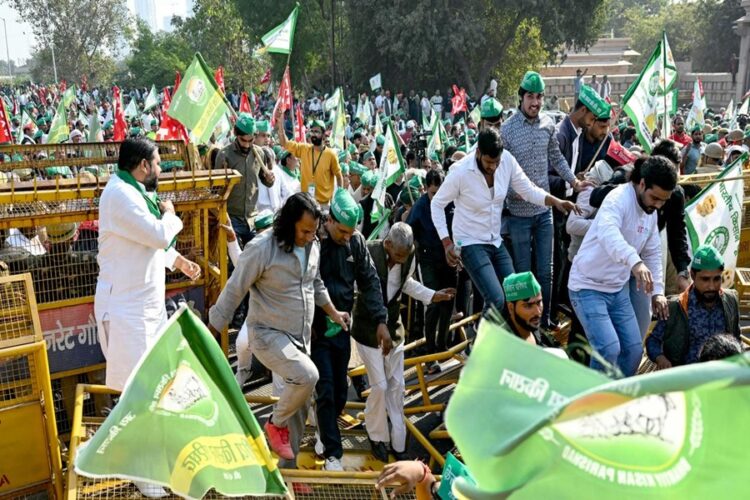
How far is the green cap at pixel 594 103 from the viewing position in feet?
21.4

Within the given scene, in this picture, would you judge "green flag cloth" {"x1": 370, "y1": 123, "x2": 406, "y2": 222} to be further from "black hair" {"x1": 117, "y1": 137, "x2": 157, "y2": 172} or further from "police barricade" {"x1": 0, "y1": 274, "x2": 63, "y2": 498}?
"police barricade" {"x1": 0, "y1": 274, "x2": 63, "y2": 498}

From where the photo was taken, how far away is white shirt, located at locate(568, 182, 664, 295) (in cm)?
497

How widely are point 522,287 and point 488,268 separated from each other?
1596mm

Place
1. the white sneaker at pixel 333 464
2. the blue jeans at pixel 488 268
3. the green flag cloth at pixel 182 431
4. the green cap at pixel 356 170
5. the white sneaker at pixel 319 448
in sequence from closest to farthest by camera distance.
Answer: the green flag cloth at pixel 182 431, the white sneaker at pixel 333 464, the white sneaker at pixel 319 448, the blue jeans at pixel 488 268, the green cap at pixel 356 170

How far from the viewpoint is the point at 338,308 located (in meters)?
Result: 5.34

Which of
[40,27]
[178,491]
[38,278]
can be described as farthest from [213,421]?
[40,27]

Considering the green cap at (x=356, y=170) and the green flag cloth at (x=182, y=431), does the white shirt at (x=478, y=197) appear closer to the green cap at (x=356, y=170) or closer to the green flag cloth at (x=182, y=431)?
the green flag cloth at (x=182, y=431)

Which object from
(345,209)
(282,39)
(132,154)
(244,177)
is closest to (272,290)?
(345,209)

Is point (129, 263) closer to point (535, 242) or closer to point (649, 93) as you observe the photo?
point (535, 242)

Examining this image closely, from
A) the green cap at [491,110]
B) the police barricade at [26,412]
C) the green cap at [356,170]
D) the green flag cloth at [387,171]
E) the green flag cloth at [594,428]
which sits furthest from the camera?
the green cap at [356,170]

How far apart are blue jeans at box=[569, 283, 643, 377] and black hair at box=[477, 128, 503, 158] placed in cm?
121

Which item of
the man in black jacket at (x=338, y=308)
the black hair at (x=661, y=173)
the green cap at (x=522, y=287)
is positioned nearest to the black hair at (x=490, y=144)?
the man in black jacket at (x=338, y=308)

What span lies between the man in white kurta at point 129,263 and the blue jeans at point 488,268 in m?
2.33

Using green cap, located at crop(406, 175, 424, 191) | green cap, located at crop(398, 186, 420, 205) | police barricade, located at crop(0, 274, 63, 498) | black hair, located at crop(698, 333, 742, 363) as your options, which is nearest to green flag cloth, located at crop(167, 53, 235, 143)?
green cap, located at crop(398, 186, 420, 205)
